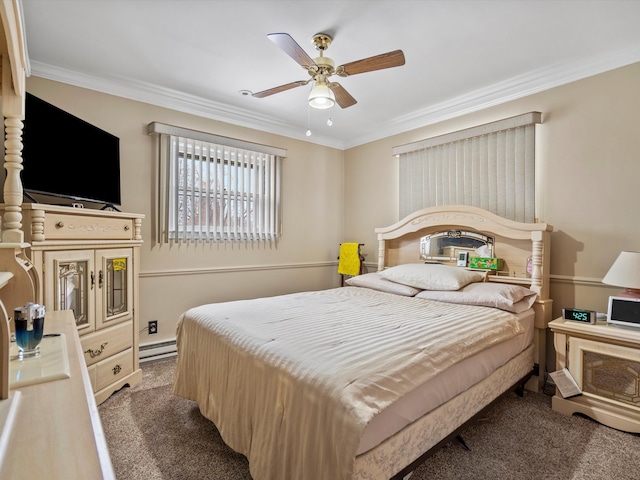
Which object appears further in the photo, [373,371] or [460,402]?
[460,402]

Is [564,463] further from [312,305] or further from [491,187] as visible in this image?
[491,187]

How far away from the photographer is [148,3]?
1990 millimetres

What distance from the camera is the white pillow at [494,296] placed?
2455 mm

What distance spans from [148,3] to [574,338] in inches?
139

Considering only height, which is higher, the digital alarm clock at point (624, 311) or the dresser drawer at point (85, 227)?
the dresser drawer at point (85, 227)

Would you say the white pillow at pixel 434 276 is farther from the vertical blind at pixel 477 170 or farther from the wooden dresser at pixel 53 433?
the wooden dresser at pixel 53 433

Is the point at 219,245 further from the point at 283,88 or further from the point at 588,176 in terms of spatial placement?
the point at 588,176

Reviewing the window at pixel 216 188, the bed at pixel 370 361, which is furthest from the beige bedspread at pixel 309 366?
the window at pixel 216 188

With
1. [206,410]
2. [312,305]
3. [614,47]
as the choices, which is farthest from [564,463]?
[614,47]

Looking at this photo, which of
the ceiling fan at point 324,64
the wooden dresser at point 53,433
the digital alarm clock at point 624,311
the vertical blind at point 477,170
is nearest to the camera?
the wooden dresser at point 53,433

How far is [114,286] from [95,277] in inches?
8.4

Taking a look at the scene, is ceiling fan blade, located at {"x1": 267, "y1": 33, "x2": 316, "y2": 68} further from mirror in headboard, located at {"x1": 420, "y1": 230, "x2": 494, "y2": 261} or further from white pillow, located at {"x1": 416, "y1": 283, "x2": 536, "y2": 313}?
mirror in headboard, located at {"x1": 420, "y1": 230, "x2": 494, "y2": 261}

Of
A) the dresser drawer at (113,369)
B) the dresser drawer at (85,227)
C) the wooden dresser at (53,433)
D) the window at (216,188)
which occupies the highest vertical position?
the window at (216,188)

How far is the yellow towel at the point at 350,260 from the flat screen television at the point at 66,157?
8.56 feet
